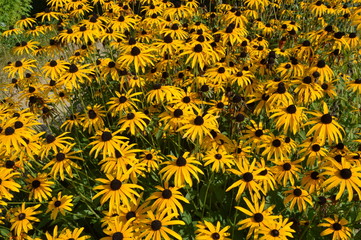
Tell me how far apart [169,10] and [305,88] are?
2.47 m

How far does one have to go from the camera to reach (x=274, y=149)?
10.5ft

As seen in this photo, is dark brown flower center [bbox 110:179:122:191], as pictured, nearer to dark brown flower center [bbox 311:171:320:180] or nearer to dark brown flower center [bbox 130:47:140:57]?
dark brown flower center [bbox 130:47:140:57]

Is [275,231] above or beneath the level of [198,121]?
beneath

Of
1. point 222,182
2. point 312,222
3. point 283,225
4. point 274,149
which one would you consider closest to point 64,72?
point 222,182

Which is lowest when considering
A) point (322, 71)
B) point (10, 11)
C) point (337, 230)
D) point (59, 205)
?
point (10, 11)

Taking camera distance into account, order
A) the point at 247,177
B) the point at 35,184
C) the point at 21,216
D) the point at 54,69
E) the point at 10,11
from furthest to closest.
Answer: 1. the point at 10,11
2. the point at 54,69
3. the point at 35,184
4. the point at 21,216
5. the point at 247,177

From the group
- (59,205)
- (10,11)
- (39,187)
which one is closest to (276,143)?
(59,205)

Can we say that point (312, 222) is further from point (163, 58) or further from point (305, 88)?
point (163, 58)

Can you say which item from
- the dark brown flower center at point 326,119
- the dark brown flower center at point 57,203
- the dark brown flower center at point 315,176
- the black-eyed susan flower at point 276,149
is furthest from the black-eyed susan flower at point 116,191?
the dark brown flower center at point 326,119

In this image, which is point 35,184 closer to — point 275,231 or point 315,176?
point 275,231

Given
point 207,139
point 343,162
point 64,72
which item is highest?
point 64,72

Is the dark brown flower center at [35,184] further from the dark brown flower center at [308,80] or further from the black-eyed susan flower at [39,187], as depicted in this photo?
the dark brown flower center at [308,80]

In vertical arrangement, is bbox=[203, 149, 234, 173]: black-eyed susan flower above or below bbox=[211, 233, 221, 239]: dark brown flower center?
above

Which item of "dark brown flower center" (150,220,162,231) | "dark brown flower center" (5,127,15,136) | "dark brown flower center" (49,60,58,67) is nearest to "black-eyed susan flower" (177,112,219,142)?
"dark brown flower center" (150,220,162,231)
